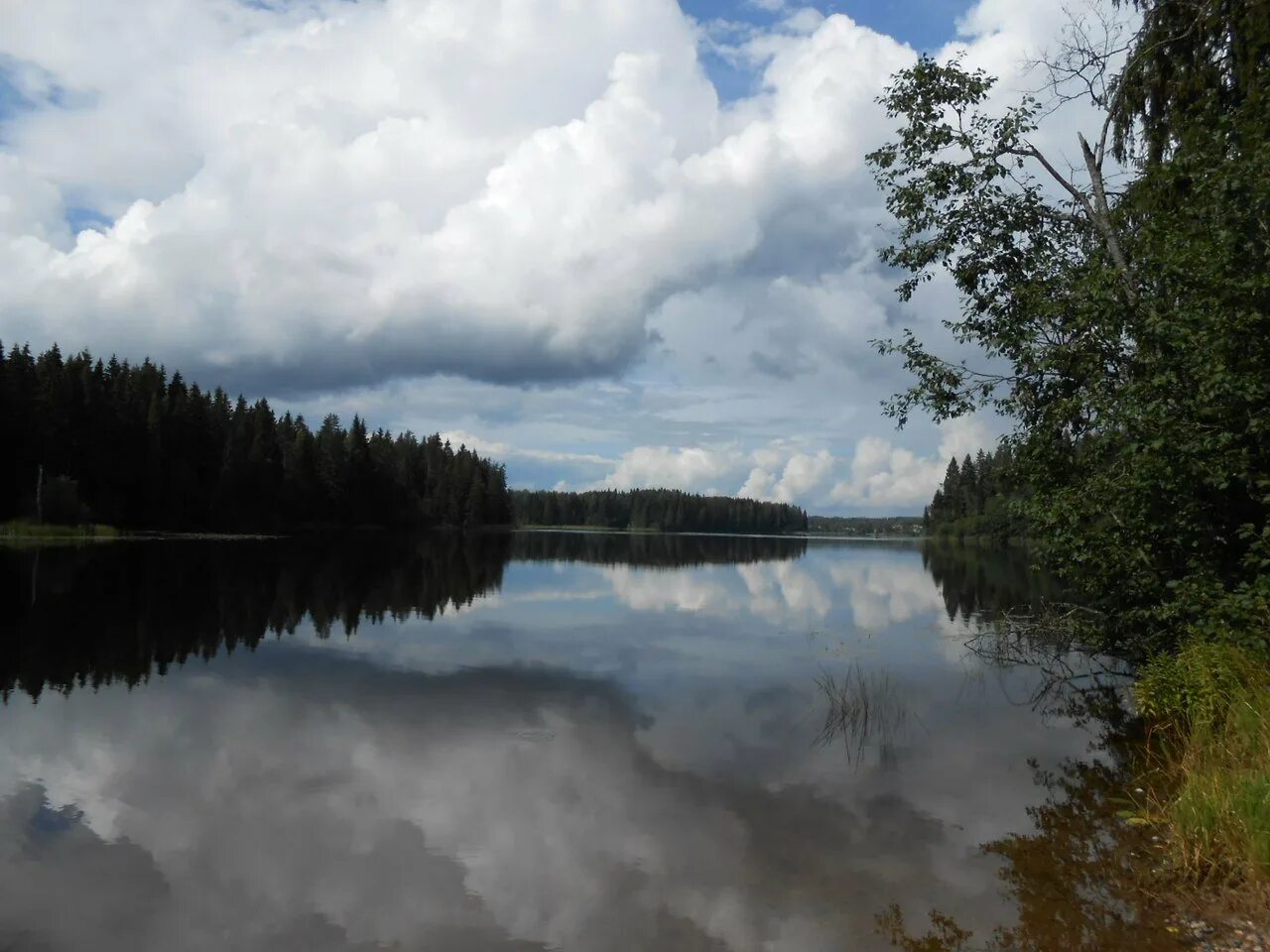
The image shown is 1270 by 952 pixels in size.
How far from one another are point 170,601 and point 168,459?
7498cm

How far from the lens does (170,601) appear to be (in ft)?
110

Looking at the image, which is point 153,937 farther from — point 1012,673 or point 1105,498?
point 1012,673

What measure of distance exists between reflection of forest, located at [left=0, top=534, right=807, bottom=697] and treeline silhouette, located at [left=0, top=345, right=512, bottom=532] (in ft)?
65.6

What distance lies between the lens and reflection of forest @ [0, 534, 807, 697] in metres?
21.6

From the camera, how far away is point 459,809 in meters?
11.8

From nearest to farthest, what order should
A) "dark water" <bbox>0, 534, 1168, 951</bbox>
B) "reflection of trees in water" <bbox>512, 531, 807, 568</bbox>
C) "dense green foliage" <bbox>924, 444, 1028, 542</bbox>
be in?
"dark water" <bbox>0, 534, 1168, 951</bbox> → "reflection of trees in water" <bbox>512, 531, 807, 568</bbox> → "dense green foliage" <bbox>924, 444, 1028, 542</bbox>

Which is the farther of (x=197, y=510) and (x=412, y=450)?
(x=412, y=450)

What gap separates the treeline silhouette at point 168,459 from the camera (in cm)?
7806

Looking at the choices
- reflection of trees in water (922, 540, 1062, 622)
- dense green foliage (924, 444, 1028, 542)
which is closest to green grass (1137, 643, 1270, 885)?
reflection of trees in water (922, 540, 1062, 622)

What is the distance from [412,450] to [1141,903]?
167 m

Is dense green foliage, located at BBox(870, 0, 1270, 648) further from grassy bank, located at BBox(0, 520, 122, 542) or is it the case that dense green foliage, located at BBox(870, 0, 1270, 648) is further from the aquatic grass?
grassy bank, located at BBox(0, 520, 122, 542)

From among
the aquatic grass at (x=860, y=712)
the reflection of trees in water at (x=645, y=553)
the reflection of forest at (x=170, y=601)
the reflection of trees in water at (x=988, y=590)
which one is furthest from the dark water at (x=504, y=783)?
the reflection of trees in water at (x=645, y=553)

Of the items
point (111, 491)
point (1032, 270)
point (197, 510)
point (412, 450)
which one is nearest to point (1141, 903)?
point (1032, 270)

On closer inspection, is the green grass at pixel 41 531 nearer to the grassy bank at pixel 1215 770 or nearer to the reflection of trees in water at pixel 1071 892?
the reflection of trees in water at pixel 1071 892
